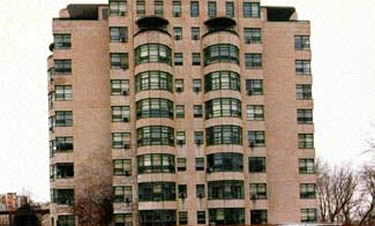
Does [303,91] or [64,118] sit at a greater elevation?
[303,91]

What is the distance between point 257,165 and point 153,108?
37.5 ft

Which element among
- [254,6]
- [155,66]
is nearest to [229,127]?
[155,66]

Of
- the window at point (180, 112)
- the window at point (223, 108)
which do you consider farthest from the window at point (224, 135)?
the window at point (180, 112)

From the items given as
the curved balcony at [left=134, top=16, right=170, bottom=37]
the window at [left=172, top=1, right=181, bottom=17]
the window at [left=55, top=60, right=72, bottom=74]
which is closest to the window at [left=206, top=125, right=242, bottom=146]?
the curved balcony at [left=134, top=16, right=170, bottom=37]

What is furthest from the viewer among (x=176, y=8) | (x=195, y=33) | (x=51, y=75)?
(x=51, y=75)

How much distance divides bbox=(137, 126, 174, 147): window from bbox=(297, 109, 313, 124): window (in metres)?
13.4

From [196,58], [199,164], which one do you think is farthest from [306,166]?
[196,58]

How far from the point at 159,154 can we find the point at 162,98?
5.22m

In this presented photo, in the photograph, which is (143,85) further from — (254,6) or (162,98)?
(254,6)

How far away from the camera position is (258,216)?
191 feet

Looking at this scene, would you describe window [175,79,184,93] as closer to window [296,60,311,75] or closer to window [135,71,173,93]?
window [135,71,173,93]

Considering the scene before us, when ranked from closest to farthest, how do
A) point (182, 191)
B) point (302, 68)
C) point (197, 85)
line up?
point (182, 191) → point (197, 85) → point (302, 68)

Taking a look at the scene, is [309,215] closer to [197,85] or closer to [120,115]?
[197,85]

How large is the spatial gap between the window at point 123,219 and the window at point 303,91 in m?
20.4
